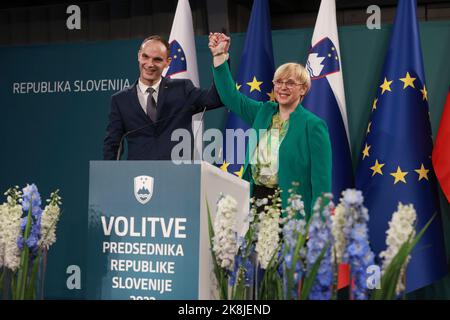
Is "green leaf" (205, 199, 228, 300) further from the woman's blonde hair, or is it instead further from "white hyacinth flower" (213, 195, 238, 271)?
the woman's blonde hair

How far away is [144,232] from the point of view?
222 cm

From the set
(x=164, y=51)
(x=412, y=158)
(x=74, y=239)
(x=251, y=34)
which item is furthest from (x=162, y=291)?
(x=74, y=239)

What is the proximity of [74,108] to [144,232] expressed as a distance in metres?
3.54

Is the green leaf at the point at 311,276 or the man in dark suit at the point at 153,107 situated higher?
the man in dark suit at the point at 153,107

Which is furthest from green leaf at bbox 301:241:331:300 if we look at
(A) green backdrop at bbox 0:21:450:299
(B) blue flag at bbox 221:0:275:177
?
(A) green backdrop at bbox 0:21:450:299

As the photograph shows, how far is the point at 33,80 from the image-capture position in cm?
574

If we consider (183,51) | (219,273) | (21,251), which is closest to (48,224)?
(21,251)

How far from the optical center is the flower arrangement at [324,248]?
1.86 meters

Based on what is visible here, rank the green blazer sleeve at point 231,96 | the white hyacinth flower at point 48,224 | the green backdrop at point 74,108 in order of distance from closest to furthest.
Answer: the white hyacinth flower at point 48,224, the green blazer sleeve at point 231,96, the green backdrop at point 74,108

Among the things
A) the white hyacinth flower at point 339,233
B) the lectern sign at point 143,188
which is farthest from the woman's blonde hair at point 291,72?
the white hyacinth flower at point 339,233

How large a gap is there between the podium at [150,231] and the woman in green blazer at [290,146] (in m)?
1.19

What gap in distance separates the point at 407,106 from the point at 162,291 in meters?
2.71

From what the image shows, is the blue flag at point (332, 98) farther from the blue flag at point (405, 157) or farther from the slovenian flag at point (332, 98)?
the blue flag at point (405, 157)

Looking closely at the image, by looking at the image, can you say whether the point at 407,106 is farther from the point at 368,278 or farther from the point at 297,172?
the point at 368,278
